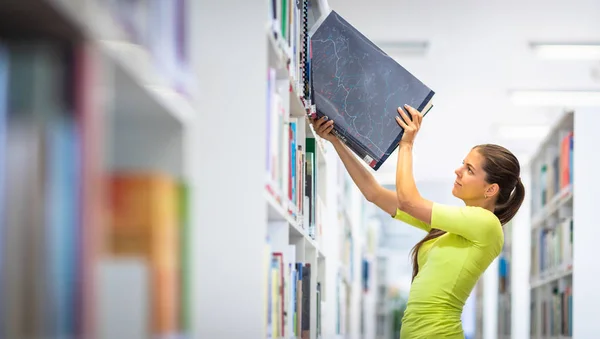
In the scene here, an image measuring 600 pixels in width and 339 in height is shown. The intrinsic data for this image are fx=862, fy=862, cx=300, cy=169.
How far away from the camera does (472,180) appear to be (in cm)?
274

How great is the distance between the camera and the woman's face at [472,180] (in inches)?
108

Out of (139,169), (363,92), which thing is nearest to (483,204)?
(363,92)

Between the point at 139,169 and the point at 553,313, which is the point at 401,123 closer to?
the point at 139,169

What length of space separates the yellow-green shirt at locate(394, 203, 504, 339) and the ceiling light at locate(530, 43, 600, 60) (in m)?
3.80

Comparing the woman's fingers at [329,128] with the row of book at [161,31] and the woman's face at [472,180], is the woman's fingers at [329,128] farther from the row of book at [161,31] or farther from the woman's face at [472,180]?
the row of book at [161,31]

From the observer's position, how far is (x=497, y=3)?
5.45 m

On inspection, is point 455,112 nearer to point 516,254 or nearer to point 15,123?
point 516,254

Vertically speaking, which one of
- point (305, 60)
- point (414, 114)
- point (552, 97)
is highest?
point (552, 97)

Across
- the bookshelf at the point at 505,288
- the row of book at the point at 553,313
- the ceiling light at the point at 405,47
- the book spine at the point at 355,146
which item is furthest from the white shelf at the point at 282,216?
the bookshelf at the point at 505,288

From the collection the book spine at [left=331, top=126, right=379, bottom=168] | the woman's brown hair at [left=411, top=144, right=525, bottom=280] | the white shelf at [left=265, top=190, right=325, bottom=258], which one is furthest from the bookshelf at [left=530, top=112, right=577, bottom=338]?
the white shelf at [left=265, top=190, right=325, bottom=258]

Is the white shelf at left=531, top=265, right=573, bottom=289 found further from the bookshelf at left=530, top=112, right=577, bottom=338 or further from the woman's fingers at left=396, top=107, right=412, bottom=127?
the woman's fingers at left=396, top=107, right=412, bottom=127

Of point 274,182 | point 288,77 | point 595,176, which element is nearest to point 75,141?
point 274,182

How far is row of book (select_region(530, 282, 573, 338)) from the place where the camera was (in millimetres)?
4812

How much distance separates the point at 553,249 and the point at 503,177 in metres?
2.70
